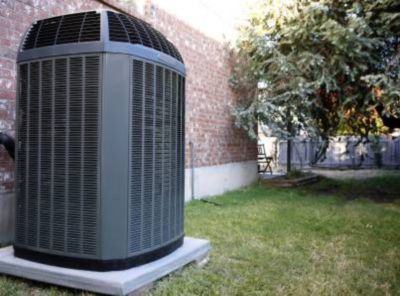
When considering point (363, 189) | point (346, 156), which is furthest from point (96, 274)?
point (346, 156)

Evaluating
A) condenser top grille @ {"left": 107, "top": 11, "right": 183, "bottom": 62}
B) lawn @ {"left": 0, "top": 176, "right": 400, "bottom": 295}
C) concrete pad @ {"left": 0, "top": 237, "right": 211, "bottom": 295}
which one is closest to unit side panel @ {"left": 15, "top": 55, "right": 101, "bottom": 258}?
concrete pad @ {"left": 0, "top": 237, "right": 211, "bottom": 295}

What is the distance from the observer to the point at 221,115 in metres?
8.55

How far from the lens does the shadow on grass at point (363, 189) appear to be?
27.9 ft

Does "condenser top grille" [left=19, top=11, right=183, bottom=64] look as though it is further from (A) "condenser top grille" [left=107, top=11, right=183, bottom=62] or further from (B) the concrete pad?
(B) the concrete pad

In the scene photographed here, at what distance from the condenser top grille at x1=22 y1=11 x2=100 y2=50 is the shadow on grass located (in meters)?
6.77

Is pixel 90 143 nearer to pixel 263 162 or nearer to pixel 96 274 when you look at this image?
pixel 96 274

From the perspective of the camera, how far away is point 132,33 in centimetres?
283

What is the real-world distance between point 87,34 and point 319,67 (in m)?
5.73

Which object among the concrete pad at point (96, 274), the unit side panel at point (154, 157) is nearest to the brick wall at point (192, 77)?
the concrete pad at point (96, 274)

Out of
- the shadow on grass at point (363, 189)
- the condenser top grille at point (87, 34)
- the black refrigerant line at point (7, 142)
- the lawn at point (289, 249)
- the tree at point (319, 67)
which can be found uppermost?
the tree at point (319, 67)

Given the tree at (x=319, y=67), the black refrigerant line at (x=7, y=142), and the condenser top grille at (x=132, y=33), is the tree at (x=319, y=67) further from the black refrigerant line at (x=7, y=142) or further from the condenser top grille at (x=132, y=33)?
the black refrigerant line at (x=7, y=142)

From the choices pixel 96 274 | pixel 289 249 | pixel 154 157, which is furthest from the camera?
pixel 289 249

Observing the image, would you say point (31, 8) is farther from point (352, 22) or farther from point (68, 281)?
point (352, 22)

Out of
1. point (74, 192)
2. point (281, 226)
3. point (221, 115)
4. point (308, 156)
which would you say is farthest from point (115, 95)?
point (308, 156)
